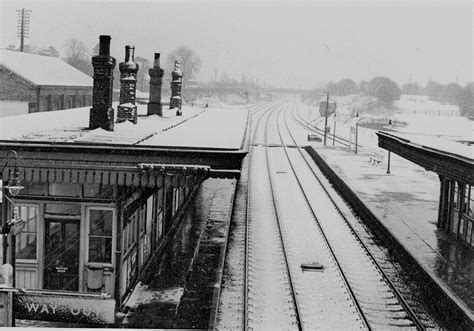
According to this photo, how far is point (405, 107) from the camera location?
120625 millimetres

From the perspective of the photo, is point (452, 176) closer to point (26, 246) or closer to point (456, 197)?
point (456, 197)

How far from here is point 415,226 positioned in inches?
824

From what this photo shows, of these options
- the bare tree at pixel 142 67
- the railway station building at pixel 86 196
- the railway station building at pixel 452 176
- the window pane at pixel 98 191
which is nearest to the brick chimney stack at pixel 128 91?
the railway station building at pixel 86 196

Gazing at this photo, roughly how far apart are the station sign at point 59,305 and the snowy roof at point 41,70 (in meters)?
34.7

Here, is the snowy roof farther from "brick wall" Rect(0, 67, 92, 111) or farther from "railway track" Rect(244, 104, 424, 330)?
"railway track" Rect(244, 104, 424, 330)

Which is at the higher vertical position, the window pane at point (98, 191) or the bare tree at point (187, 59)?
the bare tree at point (187, 59)

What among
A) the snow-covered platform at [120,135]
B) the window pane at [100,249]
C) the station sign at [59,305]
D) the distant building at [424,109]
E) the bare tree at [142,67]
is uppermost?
the bare tree at [142,67]

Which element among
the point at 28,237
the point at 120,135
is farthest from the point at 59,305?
the point at 120,135

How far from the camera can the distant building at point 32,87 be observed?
3953cm

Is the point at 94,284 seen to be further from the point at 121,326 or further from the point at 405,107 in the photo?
the point at 405,107

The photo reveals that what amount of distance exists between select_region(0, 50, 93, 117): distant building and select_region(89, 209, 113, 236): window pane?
28.9 m

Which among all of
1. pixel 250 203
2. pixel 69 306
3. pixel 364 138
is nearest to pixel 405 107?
pixel 364 138

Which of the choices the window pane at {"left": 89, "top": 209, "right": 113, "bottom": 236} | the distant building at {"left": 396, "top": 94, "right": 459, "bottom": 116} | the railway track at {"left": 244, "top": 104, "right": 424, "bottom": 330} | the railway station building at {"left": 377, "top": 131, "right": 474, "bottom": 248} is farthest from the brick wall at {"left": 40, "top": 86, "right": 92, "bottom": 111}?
the distant building at {"left": 396, "top": 94, "right": 459, "bottom": 116}

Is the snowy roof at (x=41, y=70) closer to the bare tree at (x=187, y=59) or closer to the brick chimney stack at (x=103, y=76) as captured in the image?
the bare tree at (x=187, y=59)
